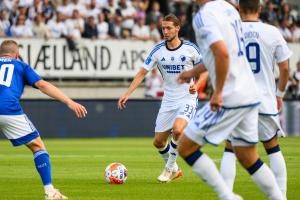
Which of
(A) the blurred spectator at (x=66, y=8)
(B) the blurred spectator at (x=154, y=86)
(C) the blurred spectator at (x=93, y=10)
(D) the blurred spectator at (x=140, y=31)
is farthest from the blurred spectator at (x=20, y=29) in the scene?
(B) the blurred spectator at (x=154, y=86)

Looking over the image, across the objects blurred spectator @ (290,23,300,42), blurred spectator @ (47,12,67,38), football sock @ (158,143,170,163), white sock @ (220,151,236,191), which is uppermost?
white sock @ (220,151,236,191)

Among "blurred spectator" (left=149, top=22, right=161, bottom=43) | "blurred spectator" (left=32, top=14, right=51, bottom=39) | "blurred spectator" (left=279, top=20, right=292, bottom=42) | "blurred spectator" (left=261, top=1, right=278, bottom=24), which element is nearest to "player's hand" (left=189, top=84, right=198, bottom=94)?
"blurred spectator" (left=32, top=14, right=51, bottom=39)

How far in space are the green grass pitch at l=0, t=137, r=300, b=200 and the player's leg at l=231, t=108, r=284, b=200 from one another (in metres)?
2.01

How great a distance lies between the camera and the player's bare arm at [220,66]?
883 cm

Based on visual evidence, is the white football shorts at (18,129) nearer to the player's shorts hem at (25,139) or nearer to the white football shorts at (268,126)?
the player's shorts hem at (25,139)

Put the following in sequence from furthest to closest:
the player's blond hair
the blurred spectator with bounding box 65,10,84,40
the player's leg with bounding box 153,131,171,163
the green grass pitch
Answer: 1. the blurred spectator with bounding box 65,10,84,40
2. the player's leg with bounding box 153,131,171,163
3. the green grass pitch
4. the player's blond hair

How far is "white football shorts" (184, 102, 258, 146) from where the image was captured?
915cm

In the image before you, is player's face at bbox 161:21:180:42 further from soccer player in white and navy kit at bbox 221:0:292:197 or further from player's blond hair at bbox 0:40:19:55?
soccer player in white and navy kit at bbox 221:0:292:197

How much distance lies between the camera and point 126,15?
31.0 metres

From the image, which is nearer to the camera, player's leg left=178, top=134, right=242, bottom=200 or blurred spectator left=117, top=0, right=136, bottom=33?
player's leg left=178, top=134, right=242, bottom=200

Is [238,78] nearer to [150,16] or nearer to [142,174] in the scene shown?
[142,174]

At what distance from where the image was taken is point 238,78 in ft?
30.0

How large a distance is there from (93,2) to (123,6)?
153cm

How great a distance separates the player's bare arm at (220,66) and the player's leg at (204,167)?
22.3 inches
